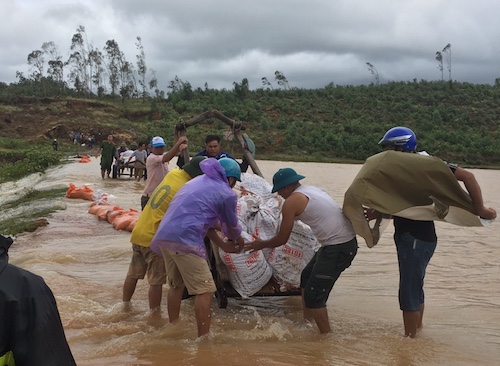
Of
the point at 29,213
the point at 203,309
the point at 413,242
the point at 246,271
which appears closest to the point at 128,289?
the point at 246,271

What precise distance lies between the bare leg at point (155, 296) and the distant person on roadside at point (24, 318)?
3.76 m

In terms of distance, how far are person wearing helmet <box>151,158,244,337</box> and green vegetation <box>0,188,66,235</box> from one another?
6099 mm

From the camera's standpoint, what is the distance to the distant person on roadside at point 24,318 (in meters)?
1.51

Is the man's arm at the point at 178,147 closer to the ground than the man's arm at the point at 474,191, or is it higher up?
higher up

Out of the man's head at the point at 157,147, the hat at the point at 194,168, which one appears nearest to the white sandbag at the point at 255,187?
the hat at the point at 194,168

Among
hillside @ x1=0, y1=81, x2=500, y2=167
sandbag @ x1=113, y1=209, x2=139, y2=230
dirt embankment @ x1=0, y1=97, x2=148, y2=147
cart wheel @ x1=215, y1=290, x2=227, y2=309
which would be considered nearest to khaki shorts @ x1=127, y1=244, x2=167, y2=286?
cart wheel @ x1=215, y1=290, x2=227, y2=309

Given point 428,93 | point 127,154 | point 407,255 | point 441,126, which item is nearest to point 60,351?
point 407,255

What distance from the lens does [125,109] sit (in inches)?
2304

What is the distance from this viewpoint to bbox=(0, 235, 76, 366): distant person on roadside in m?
1.51

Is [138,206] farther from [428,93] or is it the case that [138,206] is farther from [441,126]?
[428,93]

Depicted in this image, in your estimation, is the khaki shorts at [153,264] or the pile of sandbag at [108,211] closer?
the khaki shorts at [153,264]

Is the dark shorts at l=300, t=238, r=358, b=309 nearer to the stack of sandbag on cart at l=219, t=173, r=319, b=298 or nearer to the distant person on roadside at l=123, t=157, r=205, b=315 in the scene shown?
the stack of sandbag on cart at l=219, t=173, r=319, b=298

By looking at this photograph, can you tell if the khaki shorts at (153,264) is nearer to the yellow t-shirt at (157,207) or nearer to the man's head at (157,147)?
the yellow t-shirt at (157,207)

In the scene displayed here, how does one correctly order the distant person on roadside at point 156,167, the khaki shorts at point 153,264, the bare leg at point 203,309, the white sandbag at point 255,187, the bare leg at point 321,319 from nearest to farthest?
1. the bare leg at point 203,309
2. the bare leg at point 321,319
3. the khaki shorts at point 153,264
4. the white sandbag at point 255,187
5. the distant person on roadside at point 156,167
